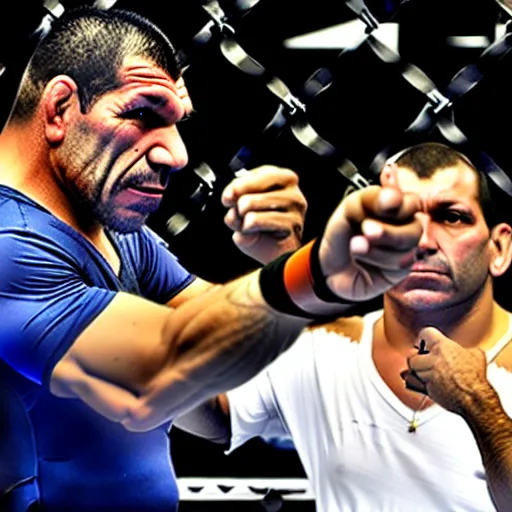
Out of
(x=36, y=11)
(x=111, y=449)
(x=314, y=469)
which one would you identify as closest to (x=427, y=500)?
(x=314, y=469)

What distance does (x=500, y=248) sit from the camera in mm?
968

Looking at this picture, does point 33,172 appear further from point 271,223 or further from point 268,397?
point 268,397

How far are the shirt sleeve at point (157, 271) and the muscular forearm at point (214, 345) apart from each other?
20cm

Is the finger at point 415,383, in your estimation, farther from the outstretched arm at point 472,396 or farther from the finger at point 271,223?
the finger at point 271,223

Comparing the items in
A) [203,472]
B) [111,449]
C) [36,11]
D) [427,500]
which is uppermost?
[36,11]

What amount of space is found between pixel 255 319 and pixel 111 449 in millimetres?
207

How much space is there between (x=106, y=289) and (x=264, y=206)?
5.3 inches

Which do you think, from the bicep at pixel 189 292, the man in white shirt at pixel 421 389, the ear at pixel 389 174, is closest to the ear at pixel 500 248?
the man in white shirt at pixel 421 389

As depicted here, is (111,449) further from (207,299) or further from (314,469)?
(314,469)

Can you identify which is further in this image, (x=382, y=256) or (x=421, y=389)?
(x=421, y=389)

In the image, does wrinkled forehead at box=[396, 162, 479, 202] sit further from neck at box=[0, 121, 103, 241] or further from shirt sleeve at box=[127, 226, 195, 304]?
neck at box=[0, 121, 103, 241]

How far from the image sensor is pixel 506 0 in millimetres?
911

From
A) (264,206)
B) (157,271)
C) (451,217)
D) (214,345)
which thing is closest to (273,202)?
(264,206)

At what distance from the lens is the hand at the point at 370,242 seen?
505 mm
